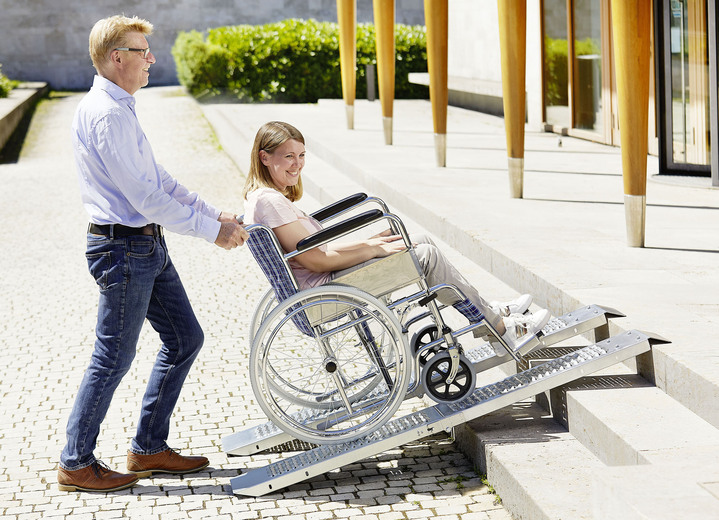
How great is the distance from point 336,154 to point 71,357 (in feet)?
20.4

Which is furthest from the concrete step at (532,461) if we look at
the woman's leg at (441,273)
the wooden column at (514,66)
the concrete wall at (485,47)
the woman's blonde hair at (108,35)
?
the concrete wall at (485,47)

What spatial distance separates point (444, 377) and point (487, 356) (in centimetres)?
44

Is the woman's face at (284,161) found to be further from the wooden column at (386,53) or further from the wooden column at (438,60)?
the wooden column at (386,53)

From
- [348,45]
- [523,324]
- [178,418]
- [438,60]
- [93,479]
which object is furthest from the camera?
[348,45]

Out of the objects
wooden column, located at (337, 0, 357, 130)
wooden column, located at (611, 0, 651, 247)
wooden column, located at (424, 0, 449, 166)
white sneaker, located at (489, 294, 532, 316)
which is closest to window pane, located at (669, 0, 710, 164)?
wooden column, located at (424, 0, 449, 166)

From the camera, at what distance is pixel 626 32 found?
18.9ft

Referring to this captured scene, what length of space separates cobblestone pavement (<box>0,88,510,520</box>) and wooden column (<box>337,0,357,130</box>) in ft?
18.4

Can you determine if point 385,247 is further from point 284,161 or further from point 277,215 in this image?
point 284,161

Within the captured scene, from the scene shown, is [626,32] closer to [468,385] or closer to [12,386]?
[468,385]

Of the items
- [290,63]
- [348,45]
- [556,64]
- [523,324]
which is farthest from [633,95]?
[290,63]

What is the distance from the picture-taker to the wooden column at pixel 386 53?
461 inches

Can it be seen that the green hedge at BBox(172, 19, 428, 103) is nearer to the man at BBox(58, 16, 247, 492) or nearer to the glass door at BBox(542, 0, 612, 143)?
the glass door at BBox(542, 0, 612, 143)

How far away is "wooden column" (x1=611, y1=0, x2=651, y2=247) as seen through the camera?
18.8 ft

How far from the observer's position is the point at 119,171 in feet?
11.6
